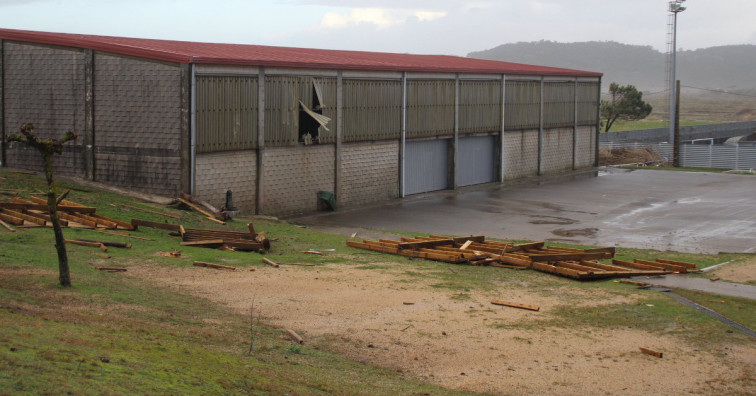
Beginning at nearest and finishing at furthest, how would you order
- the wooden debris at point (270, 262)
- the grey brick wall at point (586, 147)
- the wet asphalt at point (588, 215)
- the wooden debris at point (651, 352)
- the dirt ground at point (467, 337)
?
1. the dirt ground at point (467, 337)
2. the wooden debris at point (651, 352)
3. the wooden debris at point (270, 262)
4. the wet asphalt at point (588, 215)
5. the grey brick wall at point (586, 147)

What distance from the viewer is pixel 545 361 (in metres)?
13.0

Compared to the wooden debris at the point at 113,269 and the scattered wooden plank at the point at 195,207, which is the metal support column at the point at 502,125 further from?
the wooden debris at the point at 113,269

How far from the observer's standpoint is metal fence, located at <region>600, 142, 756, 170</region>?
56719 millimetres

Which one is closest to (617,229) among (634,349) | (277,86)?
(277,86)

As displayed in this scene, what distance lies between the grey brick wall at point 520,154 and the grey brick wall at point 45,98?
2500 cm

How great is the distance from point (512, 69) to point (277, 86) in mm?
20620

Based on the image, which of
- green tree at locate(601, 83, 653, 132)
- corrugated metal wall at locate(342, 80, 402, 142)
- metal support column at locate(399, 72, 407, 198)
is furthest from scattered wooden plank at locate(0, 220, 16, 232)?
green tree at locate(601, 83, 653, 132)

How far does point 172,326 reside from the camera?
497 inches

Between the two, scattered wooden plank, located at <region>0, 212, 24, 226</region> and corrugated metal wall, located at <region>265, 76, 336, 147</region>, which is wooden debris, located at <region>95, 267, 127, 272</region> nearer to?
scattered wooden plank, located at <region>0, 212, 24, 226</region>

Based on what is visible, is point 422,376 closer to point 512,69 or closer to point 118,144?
point 118,144

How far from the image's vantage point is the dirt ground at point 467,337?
12.3 m

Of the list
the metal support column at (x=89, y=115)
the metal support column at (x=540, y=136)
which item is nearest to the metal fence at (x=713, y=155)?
the metal support column at (x=540, y=136)

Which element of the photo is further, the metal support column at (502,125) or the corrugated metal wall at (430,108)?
the metal support column at (502,125)

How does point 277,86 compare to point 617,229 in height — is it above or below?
above
